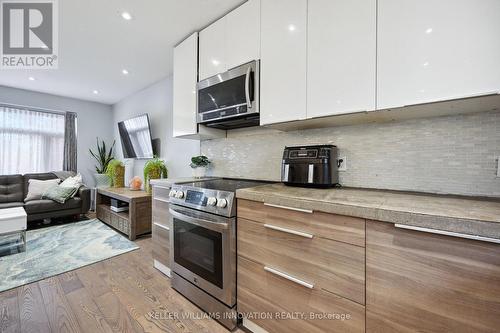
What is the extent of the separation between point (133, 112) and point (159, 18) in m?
2.93

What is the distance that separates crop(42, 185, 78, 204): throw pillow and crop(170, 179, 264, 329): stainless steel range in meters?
3.14

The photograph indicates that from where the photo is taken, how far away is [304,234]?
1.07m

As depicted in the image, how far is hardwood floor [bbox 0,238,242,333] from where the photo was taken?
1417 millimetres

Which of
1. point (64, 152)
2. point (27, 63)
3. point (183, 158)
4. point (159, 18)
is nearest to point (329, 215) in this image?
point (159, 18)

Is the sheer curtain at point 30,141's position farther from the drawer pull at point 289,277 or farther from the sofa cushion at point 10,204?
the drawer pull at point 289,277

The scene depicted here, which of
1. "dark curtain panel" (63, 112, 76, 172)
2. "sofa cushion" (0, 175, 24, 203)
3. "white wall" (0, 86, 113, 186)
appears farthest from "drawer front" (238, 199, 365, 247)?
"white wall" (0, 86, 113, 186)

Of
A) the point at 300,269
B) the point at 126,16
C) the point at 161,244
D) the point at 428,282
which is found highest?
the point at 126,16

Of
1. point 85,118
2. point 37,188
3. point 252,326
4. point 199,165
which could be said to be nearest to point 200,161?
point 199,165

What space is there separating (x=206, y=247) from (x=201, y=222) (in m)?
0.20

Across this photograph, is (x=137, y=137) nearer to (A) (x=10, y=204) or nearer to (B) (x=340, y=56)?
(A) (x=10, y=204)

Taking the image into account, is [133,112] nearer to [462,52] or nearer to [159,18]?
[159,18]

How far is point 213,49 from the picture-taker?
1975 mm

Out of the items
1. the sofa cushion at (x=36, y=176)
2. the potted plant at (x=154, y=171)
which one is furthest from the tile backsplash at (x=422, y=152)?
the sofa cushion at (x=36, y=176)

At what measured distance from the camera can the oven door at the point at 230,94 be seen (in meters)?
1.65
